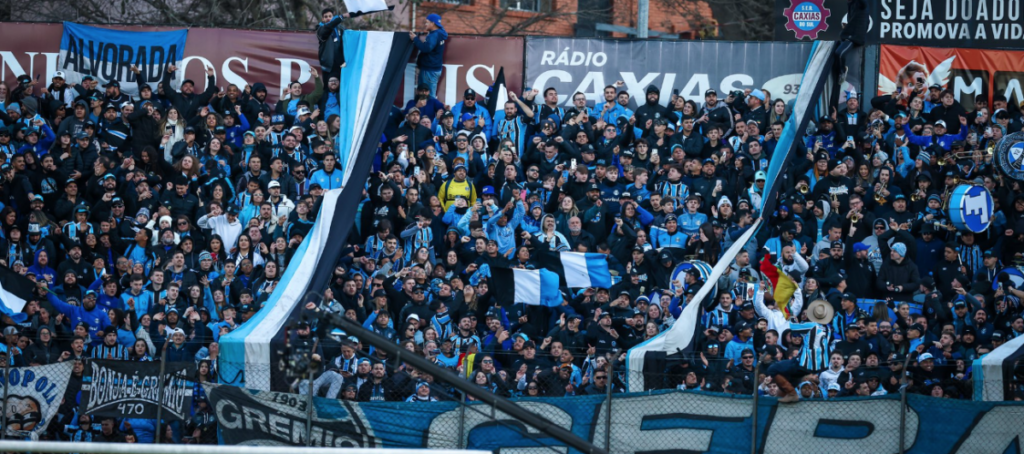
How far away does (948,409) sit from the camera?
506 inches

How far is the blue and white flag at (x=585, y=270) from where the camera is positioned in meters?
16.7

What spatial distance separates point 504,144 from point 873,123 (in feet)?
18.4

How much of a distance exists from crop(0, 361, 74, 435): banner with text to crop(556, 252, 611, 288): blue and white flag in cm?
639

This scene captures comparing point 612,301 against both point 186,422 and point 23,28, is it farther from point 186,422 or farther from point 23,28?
point 23,28

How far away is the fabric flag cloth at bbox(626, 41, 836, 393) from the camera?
14727mm

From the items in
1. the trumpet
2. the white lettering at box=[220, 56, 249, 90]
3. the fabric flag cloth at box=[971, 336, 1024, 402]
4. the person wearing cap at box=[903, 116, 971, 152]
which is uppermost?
the white lettering at box=[220, 56, 249, 90]

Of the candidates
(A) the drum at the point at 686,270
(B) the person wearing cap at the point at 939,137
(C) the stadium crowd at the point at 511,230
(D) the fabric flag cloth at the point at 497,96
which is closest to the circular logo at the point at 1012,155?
(C) the stadium crowd at the point at 511,230

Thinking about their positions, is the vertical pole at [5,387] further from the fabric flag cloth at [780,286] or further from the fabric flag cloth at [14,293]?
the fabric flag cloth at [780,286]

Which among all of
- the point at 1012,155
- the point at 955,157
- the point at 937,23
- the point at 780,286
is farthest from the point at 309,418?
the point at 937,23

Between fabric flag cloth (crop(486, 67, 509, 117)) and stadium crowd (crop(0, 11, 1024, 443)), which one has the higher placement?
fabric flag cloth (crop(486, 67, 509, 117))

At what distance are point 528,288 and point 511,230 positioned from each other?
1222 millimetres

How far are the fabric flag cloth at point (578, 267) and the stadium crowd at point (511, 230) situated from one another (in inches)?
7.2

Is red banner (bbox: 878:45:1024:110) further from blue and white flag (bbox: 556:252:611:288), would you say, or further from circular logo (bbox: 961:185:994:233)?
blue and white flag (bbox: 556:252:611:288)

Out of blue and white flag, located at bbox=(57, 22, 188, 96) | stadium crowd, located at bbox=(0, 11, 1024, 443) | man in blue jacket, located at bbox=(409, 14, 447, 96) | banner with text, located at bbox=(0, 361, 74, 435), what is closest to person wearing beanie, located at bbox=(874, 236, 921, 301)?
stadium crowd, located at bbox=(0, 11, 1024, 443)
